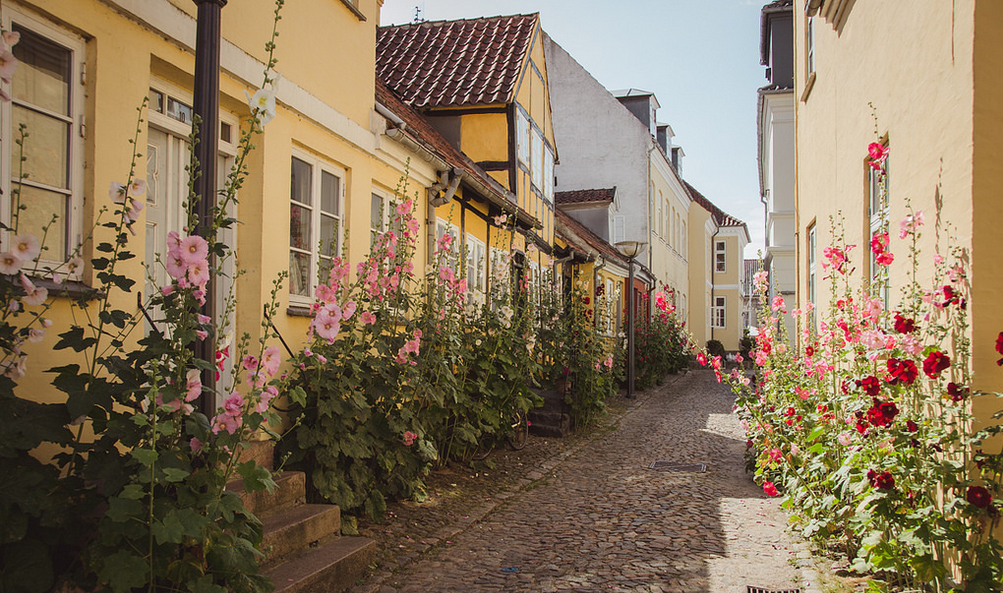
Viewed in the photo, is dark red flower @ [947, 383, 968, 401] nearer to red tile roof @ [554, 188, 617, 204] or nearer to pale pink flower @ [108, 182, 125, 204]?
pale pink flower @ [108, 182, 125, 204]

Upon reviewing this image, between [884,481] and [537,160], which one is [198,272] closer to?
[884,481]

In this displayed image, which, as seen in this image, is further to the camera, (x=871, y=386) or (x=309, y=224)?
(x=309, y=224)

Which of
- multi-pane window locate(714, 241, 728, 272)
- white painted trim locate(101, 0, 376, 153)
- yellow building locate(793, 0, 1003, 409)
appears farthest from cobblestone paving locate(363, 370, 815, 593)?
multi-pane window locate(714, 241, 728, 272)

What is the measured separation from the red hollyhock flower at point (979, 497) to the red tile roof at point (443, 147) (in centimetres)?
652

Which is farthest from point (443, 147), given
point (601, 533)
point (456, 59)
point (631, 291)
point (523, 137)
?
point (601, 533)

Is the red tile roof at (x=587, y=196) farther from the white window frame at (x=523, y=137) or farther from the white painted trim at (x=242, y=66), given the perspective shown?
the white painted trim at (x=242, y=66)

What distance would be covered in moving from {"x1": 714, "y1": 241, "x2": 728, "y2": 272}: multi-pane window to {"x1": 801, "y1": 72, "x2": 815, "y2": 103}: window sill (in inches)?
1204

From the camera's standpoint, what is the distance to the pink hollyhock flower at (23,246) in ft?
8.38

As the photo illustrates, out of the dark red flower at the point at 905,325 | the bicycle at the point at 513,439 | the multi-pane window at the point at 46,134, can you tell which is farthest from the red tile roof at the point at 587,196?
the multi-pane window at the point at 46,134

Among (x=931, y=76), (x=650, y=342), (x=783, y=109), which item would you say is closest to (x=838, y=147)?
(x=931, y=76)

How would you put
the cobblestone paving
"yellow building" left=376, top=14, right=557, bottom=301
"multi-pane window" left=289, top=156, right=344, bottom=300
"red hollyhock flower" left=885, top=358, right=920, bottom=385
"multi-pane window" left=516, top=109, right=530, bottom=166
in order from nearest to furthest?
"red hollyhock flower" left=885, top=358, right=920, bottom=385
the cobblestone paving
"multi-pane window" left=289, top=156, right=344, bottom=300
"yellow building" left=376, top=14, right=557, bottom=301
"multi-pane window" left=516, top=109, right=530, bottom=166

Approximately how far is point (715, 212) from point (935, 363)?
115 feet

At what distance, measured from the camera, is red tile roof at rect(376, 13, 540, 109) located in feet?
39.4

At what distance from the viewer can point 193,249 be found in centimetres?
271
